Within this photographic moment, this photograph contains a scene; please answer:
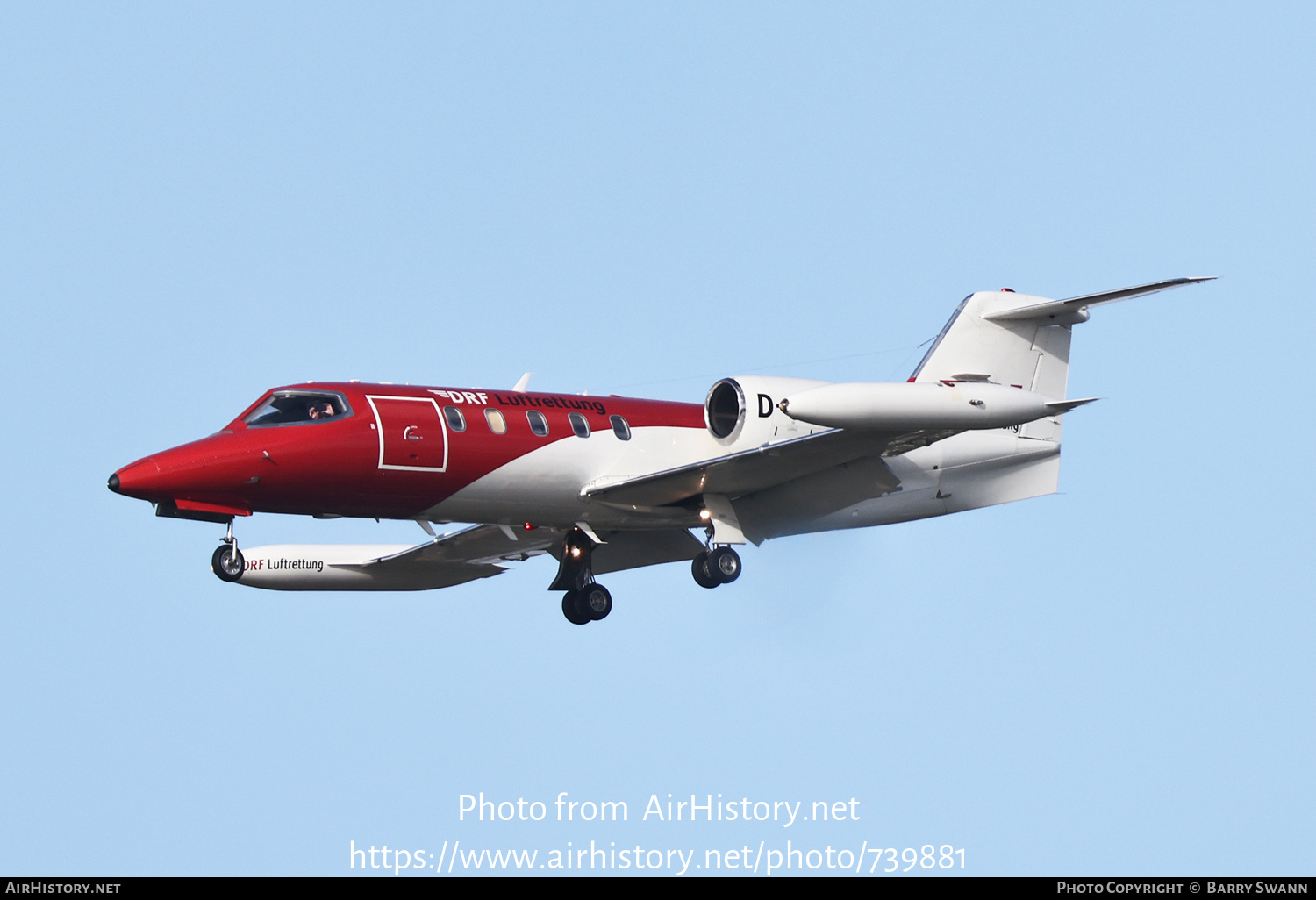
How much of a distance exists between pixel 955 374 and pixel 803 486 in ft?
10.9

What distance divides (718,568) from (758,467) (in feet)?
5.74

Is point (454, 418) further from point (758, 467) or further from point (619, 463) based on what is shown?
point (758, 467)

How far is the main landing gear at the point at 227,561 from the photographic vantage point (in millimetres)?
22766

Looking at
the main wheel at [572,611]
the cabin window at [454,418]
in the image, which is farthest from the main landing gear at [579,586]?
the cabin window at [454,418]

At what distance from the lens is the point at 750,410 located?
2548 centimetres

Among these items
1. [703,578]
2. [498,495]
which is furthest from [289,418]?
[703,578]

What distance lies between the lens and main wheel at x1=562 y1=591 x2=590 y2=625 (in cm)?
2698

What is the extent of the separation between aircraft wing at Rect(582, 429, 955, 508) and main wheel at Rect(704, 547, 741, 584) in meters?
0.90

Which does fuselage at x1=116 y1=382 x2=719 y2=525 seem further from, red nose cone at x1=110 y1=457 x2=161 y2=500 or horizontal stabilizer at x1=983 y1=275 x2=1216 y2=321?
horizontal stabilizer at x1=983 y1=275 x2=1216 y2=321

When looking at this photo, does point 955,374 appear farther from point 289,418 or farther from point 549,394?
point 289,418

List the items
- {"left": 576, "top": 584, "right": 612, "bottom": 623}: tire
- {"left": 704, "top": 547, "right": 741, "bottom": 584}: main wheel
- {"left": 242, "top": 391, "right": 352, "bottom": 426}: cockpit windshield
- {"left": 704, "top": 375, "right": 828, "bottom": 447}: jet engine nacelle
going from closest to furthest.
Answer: {"left": 242, "top": 391, "right": 352, "bottom": 426}: cockpit windshield, {"left": 704, "top": 375, "right": 828, "bottom": 447}: jet engine nacelle, {"left": 704, "top": 547, "right": 741, "bottom": 584}: main wheel, {"left": 576, "top": 584, "right": 612, "bottom": 623}: tire

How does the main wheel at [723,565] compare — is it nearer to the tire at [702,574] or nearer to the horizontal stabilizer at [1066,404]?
the tire at [702,574]

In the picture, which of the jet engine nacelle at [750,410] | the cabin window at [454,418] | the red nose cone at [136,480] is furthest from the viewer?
the jet engine nacelle at [750,410]

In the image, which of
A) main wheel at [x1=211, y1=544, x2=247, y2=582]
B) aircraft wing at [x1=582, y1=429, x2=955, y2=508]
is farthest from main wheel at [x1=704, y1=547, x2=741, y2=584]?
main wheel at [x1=211, y1=544, x2=247, y2=582]
